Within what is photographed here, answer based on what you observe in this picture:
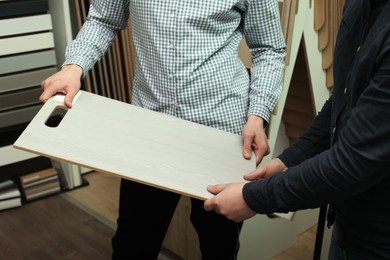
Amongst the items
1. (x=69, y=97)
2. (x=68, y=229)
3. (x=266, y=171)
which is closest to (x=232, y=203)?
(x=266, y=171)

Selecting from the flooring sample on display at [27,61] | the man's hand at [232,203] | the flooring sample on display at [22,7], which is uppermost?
the flooring sample on display at [22,7]

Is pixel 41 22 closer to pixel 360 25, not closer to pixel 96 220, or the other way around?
pixel 96 220

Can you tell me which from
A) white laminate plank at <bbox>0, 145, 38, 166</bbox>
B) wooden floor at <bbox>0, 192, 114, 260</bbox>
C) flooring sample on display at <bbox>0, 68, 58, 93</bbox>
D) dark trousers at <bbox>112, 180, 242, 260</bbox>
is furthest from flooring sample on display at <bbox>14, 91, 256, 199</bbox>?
white laminate plank at <bbox>0, 145, 38, 166</bbox>

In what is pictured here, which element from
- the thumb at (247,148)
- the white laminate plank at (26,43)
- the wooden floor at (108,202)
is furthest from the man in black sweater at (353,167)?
the white laminate plank at (26,43)

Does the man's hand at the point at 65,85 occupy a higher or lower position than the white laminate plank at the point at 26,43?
higher

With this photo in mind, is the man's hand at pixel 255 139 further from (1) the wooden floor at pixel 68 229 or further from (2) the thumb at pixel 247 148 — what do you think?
(1) the wooden floor at pixel 68 229

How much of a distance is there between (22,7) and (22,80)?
372 millimetres

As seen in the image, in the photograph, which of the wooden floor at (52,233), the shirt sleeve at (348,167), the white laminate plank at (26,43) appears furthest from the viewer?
the white laminate plank at (26,43)

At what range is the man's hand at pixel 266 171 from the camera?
3.51ft

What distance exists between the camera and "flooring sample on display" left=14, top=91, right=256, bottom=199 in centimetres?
97

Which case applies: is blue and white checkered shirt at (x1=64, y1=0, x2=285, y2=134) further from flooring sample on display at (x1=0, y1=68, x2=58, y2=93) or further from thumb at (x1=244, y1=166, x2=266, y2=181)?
flooring sample on display at (x1=0, y1=68, x2=58, y2=93)

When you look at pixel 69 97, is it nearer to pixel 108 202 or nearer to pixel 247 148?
pixel 247 148

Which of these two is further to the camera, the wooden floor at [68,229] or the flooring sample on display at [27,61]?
the flooring sample on display at [27,61]

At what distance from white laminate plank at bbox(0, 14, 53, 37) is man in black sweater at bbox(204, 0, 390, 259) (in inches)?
66.9
